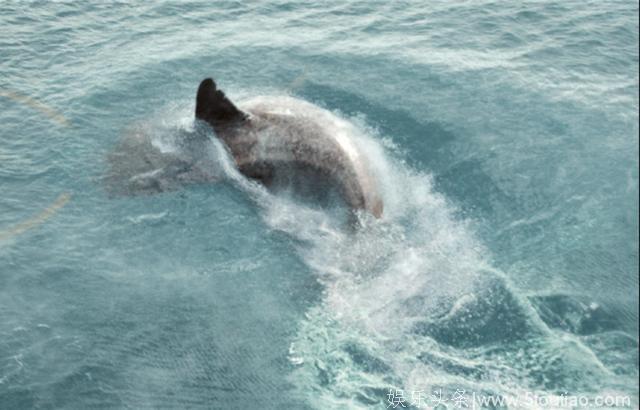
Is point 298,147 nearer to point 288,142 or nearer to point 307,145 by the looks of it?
point 307,145

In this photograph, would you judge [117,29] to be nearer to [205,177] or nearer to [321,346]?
[205,177]

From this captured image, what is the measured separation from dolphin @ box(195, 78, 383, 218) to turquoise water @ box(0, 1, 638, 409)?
0.56 meters

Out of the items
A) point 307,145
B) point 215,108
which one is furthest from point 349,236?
point 215,108

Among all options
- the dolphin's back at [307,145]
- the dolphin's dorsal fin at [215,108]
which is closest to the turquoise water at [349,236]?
the dolphin's back at [307,145]

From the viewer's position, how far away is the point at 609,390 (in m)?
10.9

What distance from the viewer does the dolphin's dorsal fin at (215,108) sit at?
17.6 m

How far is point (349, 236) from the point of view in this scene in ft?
49.6

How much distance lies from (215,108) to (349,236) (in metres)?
5.51

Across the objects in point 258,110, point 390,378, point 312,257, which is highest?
point 258,110

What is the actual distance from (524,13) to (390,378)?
1659cm

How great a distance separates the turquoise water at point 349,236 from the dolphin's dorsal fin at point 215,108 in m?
0.83

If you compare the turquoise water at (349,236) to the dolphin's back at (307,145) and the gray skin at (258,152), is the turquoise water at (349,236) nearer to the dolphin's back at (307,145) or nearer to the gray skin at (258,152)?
the gray skin at (258,152)

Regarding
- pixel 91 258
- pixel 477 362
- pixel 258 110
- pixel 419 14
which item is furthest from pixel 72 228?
pixel 419 14

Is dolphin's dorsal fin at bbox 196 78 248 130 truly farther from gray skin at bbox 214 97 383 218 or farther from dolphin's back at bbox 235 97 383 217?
dolphin's back at bbox 235 97 383 217
